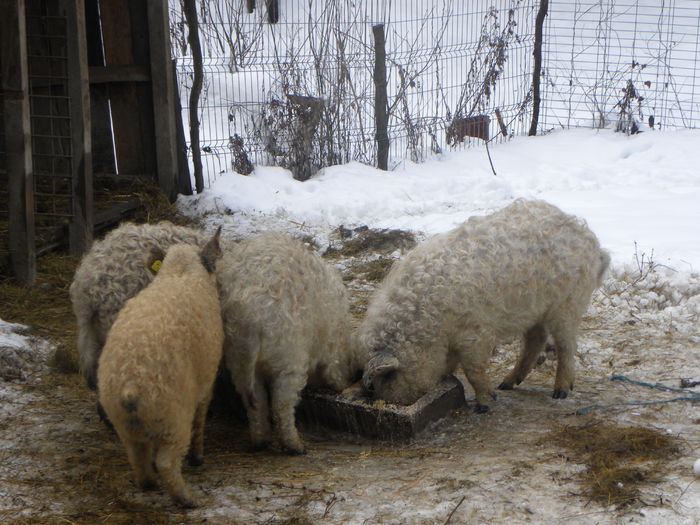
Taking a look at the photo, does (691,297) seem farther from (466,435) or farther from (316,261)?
(316,261)

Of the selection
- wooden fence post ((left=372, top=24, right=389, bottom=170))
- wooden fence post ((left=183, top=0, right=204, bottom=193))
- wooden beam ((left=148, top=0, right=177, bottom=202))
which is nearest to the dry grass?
wooden beam ((left=148, top=0, right=177, bottom=202))

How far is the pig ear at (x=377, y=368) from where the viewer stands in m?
5.39

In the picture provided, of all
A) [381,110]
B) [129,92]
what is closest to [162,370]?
[129,92]

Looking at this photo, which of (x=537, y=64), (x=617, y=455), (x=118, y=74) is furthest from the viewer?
(x=537, y=64)

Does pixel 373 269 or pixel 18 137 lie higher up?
pixel 18 137

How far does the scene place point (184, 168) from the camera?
10.4 m

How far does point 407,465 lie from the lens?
487 cm

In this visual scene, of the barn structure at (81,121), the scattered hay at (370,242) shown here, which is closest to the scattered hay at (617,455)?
the scattered hay at (370,242)

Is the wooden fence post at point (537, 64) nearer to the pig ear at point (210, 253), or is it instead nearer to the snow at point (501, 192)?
the snow at point (501, 192)

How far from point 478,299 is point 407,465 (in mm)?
1229

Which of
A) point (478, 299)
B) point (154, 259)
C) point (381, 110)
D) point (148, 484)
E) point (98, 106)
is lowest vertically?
point (148, 484)

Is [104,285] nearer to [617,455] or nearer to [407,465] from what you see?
[407,465]

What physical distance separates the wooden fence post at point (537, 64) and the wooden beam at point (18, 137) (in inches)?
322

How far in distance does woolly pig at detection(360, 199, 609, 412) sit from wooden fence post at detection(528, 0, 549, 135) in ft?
25.5
